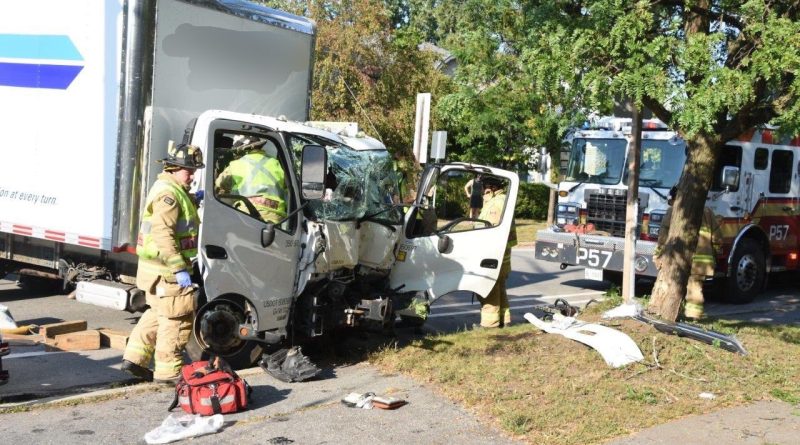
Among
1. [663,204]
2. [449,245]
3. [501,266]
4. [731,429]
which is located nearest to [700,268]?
[663,204]

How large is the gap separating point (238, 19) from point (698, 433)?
5.09 metres

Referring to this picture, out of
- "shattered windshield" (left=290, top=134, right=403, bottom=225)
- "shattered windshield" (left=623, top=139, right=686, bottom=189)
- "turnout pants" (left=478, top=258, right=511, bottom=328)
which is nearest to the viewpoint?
"shattered windshield" (left=290, top=134, right=403, bottom=225)

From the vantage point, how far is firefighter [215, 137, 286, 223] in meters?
6.74

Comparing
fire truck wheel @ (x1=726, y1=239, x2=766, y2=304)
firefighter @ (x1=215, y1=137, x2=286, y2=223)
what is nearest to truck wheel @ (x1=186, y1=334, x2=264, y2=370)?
firefighter @ (x1=215, y1=137, x2=286, y2=223)

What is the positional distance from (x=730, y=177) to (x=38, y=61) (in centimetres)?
890

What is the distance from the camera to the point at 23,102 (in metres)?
7.95

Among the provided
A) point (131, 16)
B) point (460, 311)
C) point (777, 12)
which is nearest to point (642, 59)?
point (777, 12)

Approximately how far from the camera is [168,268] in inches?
249

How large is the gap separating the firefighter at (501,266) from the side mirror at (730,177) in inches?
171

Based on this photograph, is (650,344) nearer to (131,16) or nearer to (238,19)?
(238,19)

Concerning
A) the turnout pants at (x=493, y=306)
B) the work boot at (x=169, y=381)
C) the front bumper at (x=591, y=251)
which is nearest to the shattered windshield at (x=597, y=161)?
the front bumper at (x=591, y=251)

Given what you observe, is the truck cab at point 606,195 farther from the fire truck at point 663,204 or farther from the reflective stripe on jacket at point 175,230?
the reflective stripe on jacket at point 175,230

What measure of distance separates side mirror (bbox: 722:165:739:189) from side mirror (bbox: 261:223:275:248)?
7.65m

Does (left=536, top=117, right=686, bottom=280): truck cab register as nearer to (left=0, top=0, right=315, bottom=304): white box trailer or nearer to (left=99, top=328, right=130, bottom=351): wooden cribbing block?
(left=0, top=0, right=315, bottom=304): white box trailer
